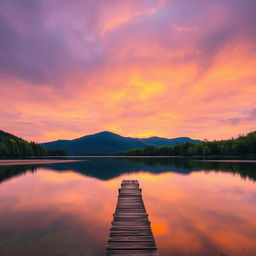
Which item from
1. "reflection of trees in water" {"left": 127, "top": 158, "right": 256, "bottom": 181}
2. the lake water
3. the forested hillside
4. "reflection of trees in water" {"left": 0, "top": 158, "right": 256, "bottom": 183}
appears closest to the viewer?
the lake water

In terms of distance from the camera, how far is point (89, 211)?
24.0 m

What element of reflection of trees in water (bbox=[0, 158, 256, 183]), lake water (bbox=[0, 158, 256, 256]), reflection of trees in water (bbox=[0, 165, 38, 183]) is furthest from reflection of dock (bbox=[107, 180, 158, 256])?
reflection of trees in water (bbox=[0, 165, 38, 183])

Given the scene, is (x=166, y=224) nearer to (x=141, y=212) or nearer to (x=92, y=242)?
(x=141, y=212)

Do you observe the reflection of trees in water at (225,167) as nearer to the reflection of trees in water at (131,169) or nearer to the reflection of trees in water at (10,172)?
the reflection of trees in water at (131,169)

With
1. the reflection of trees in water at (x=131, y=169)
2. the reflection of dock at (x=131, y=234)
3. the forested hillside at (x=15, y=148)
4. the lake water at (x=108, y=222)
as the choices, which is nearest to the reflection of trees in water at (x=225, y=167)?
the reflection of trees in water at (x=131, y=169)

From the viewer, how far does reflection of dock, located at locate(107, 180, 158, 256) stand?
39.5 ft

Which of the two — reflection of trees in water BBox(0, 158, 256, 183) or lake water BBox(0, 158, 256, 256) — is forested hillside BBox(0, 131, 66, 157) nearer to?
reflection of trees in water BBox(0, 158, 256, 183)

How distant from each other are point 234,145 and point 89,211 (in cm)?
19081

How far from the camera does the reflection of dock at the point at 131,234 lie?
12.0 metres

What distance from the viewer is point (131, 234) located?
14.1 m

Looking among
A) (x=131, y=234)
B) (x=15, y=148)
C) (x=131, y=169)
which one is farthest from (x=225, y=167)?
(x=15, y=148)

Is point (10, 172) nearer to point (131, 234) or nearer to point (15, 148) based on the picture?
point (131, 234)

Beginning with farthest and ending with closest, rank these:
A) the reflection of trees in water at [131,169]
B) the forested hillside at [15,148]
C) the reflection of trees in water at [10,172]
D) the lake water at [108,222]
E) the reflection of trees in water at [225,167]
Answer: the forested hillside at [15,148] → the reflection of trees in water at [131,169] → the reflection of trees in water at [225,167] → the reflection of trees in water at [10,172] → the lake water at [108,222]

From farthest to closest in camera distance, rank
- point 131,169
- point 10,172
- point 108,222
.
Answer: point 131,169 → point 10,172 → point 108,222
